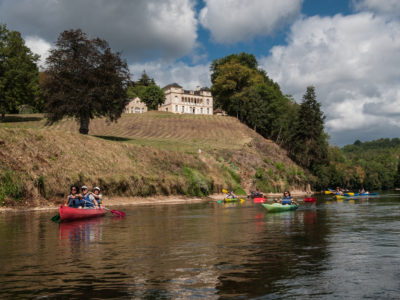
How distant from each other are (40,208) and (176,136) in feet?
175

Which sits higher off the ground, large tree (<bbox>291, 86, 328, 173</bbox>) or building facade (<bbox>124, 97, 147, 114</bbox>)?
building facade (<bbox>124, 97, 147, 114</bbox>)

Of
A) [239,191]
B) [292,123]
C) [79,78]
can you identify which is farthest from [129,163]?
[292,123]

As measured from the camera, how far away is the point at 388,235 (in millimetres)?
17344

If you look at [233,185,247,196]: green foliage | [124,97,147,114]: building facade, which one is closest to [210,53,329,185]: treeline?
[124,97,147,114]: building facade

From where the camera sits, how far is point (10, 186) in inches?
1249

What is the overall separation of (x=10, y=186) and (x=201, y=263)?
24963 mm

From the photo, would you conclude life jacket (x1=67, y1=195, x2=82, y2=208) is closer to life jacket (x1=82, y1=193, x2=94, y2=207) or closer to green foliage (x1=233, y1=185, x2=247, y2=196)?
life jacket (x1=82, y1=193, x2=94, y2=207)

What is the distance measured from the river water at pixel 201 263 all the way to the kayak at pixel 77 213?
2.75m

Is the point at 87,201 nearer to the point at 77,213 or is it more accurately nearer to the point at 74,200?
the point at 74,200

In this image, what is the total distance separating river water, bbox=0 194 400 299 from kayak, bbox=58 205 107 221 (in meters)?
2.75

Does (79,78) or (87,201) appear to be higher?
(79,78)

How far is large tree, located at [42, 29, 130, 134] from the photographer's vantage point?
50562 millimetres

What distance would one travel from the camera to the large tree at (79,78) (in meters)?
50.6

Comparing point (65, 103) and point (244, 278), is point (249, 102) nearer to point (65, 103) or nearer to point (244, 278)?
point (65, 103)
